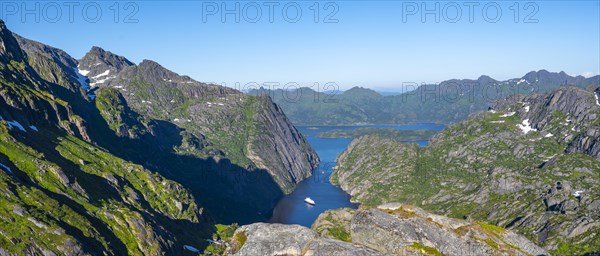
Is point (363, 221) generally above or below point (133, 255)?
above

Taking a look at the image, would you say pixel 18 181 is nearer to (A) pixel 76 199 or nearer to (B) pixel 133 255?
(A) pixel 76 199

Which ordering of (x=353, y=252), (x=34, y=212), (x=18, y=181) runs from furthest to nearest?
(x=18, y=181), (x=34, y=212), (x=353, y=252)

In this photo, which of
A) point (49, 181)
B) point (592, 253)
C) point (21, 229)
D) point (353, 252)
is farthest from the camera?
point (592, 253)

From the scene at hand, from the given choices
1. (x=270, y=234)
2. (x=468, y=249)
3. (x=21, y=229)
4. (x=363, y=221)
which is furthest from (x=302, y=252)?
(x=21, y=229)

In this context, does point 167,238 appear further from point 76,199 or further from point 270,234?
point 270,234

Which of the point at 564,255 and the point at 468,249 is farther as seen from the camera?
the point at 564,255

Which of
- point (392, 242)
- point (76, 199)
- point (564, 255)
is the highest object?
point (392, 242)
